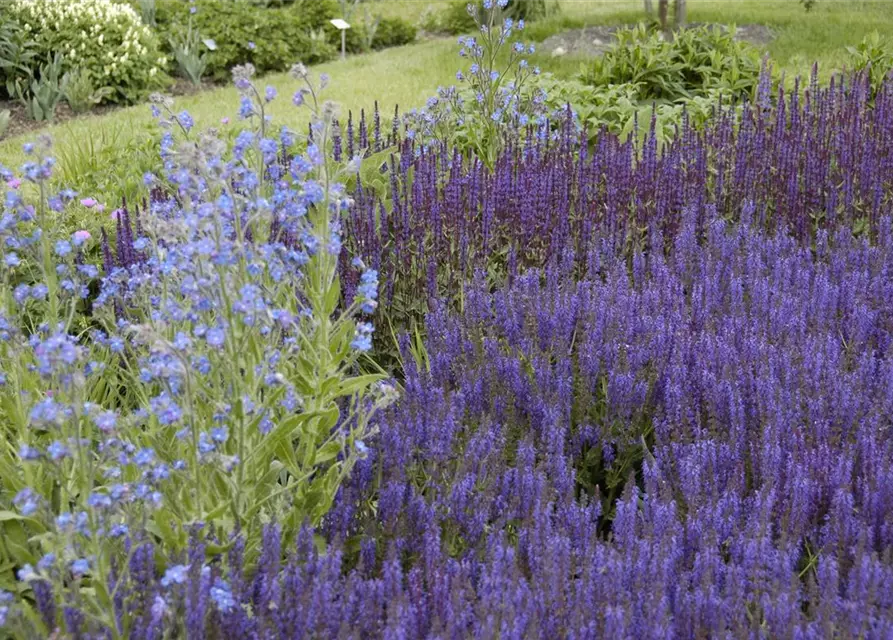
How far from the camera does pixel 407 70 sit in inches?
Result: 389

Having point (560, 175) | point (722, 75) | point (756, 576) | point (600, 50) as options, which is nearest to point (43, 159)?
point (756, 576)

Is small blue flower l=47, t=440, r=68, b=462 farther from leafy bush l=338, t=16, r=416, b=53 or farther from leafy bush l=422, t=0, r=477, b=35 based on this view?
leafy bush l=422, t=0, r=477, b=35

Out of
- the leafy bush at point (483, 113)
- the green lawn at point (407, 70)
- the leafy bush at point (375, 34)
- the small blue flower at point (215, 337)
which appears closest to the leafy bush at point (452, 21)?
the green lawn at point (407, 70)

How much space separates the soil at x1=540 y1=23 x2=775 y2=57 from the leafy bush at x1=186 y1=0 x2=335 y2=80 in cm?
275

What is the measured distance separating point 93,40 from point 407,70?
286 centimetres

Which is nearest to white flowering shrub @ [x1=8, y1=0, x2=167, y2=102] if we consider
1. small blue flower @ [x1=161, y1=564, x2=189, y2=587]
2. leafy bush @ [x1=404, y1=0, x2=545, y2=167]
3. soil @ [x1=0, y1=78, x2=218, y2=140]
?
soil @ [x1=0, y1=78, x2=218, y2=140]

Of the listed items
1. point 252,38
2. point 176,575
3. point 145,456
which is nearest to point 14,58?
point 252,38

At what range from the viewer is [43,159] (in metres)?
2.31

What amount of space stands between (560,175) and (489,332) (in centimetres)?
129

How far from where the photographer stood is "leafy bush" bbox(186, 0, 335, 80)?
10.7 m

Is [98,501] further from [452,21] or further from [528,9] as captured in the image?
[452,21]

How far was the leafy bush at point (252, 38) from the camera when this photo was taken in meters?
10.7

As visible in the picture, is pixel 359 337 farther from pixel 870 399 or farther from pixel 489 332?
pixel 870 399

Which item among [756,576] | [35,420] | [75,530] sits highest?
[35,420]
